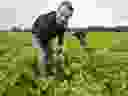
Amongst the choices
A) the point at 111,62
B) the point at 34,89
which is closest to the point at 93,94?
the point at 111,62

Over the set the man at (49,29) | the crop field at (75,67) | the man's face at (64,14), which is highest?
the man's face at (64,14)

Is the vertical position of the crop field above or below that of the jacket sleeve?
below

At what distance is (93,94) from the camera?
1.24 m

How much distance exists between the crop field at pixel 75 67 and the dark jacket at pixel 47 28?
45 millimetres

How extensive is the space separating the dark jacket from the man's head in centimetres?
3

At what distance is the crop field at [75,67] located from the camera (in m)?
1.19

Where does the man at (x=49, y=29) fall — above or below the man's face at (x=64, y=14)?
below

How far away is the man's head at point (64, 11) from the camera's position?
48.3 inches

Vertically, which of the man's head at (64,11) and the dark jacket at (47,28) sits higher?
the man's head at (64,11)

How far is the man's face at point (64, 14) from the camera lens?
48.3 inches

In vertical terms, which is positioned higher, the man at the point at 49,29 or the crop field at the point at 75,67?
the man at the point at 49,29

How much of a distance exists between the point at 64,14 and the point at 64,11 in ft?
0.05

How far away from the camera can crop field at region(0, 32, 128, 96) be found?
119 cm

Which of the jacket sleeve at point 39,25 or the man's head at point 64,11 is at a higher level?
the man's head at point 64,11
